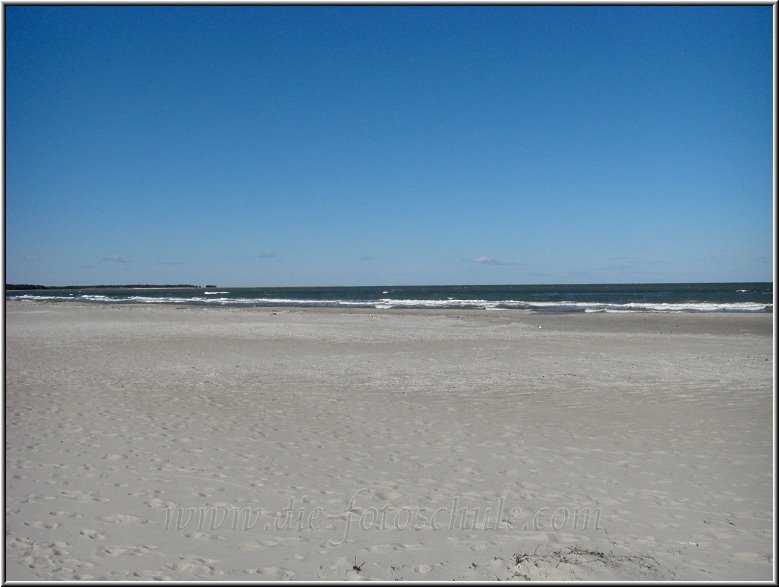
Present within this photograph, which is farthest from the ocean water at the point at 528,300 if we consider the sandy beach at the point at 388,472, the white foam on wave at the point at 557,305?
the sandy beach at the point at 388,472

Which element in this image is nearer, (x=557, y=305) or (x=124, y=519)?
(x=124, y=519)

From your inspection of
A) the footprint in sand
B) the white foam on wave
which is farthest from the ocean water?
the footprint in sand

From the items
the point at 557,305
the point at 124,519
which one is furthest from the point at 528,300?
the point at 124,519

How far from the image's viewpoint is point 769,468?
6609mm

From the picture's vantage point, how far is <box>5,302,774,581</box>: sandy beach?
170 inches

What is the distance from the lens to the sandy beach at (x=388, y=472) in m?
4.31

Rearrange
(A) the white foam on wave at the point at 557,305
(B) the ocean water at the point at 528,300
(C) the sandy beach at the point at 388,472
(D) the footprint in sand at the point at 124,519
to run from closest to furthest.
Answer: (C) the sandy beach at the point at 388,472 → (D) the footprint in sand at the point at 124,519 → (A) the white foam on wave at the point at 557,305 → (B) the ocean water at the point at 528,300

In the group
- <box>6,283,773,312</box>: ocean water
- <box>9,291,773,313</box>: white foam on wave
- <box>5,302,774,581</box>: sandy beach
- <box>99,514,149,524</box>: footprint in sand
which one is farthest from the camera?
<box>6,283,773,312</box>: ocean water

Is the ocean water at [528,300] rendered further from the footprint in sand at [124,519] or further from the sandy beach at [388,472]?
the footprint in sand at [124,519]

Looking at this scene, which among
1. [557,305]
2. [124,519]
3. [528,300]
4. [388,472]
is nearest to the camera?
[124,519]

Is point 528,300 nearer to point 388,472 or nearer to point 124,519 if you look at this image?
point 388,472

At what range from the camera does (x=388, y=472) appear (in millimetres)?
6277

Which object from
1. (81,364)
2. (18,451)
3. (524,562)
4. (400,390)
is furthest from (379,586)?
(81,364)

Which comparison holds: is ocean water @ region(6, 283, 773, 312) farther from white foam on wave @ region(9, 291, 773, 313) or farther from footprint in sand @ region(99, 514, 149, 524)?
footprint in sand @ region(99, 514, 149, 524)
